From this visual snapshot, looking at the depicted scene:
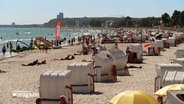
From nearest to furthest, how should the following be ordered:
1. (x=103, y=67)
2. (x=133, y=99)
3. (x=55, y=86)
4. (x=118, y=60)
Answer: (x=133, y=99) < (x=55, y=86) < (x=103, y=67) < (x=118, y=60)

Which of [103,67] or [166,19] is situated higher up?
[166,19]

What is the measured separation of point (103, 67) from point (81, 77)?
10.6 ft

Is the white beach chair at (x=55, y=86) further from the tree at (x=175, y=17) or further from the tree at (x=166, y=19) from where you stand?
the tree at (x=166, y=19)

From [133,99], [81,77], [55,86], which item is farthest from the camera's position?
[81,77]

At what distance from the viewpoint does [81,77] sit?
14695 millimetres

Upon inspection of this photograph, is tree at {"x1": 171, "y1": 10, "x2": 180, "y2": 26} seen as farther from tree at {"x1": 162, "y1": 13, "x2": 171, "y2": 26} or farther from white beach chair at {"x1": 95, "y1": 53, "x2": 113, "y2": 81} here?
white beach chair at {"x1": 95, "y1": 53, "x2": 113, "y2": 81}

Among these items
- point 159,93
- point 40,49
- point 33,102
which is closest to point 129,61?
point 33,102

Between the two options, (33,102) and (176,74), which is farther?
(33,102)

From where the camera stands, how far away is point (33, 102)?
13125mm

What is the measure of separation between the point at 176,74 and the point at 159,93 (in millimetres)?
1843

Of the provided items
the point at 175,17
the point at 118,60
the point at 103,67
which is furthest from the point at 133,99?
the point at 175,17

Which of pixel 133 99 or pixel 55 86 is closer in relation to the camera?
pixel 133 99

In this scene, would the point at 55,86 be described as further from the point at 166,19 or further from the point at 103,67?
the point at 166,19

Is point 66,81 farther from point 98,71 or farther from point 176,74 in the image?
point 98,71
